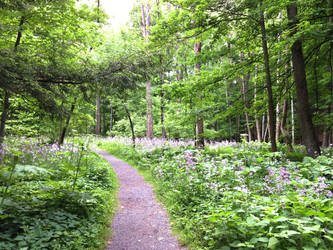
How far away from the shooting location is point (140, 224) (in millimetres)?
3881

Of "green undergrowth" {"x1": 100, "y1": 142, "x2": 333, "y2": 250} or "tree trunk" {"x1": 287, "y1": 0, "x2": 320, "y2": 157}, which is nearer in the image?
"green undergrowth" {"x1": 100, "y1": 142, "x2": 333, "y2": 250}

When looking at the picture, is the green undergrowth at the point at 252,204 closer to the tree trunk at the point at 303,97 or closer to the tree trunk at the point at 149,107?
the tree trunk at the point at 303,97

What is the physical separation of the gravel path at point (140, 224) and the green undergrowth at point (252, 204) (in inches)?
9.3

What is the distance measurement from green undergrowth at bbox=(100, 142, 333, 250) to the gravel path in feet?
0.77

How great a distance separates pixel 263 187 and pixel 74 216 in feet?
10.8

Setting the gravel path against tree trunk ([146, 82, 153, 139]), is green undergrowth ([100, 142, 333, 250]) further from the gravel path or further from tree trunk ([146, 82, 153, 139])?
tree trunk ([146, 82, 153, 139])

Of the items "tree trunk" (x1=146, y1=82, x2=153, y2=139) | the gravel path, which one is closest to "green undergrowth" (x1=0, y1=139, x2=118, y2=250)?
the gravel path

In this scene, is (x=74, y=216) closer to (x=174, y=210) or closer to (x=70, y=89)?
(x=174, y=210)

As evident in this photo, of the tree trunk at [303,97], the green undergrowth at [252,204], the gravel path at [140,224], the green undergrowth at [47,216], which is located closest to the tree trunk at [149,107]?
the green undergrowth at [252,204]

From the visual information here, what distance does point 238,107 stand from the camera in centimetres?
786

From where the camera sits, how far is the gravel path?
3.19m

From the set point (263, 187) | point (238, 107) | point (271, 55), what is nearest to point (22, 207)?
point (263, 187)

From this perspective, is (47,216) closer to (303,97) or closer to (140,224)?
(140,224)

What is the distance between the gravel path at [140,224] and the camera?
3.19 metres
